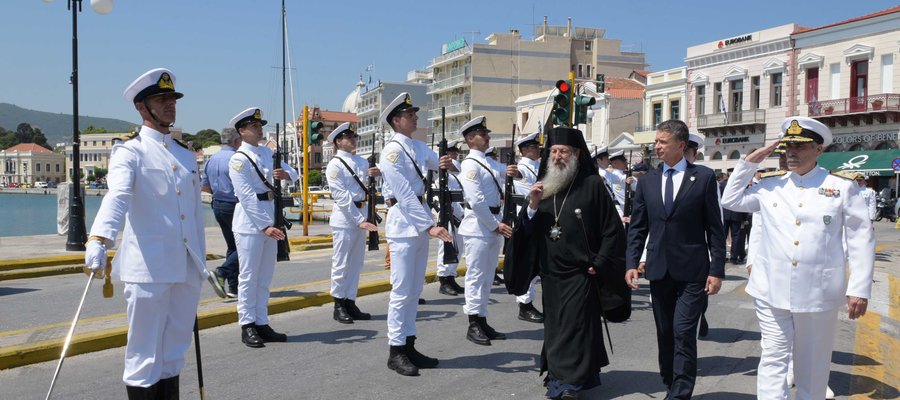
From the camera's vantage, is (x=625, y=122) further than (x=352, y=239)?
Yes

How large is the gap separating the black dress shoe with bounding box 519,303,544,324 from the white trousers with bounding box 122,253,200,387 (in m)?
4.72

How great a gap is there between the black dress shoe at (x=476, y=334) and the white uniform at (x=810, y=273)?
3011 millimetres

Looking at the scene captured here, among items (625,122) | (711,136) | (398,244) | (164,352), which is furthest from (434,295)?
(625,122)

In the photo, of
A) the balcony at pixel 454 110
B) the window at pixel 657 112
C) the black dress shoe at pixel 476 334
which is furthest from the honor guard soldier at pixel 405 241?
the balcony at pixel 454 110

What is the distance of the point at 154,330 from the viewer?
4.18 m

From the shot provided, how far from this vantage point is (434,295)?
1030cm

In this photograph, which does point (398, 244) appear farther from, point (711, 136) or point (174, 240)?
point (711, 136)

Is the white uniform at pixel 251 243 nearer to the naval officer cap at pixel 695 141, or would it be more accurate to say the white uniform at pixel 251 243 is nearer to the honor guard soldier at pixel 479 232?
the honor guard soldier at pixel 479 232

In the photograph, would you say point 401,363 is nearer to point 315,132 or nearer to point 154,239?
point 154,239

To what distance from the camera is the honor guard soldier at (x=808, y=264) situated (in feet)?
14.5

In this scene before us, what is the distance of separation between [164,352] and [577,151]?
318cm

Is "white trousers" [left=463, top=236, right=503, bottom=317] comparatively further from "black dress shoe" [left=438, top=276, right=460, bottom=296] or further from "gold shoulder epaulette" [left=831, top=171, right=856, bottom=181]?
"gold shoulder epaulette" [left=831, top=171, right=856, bottom=181]

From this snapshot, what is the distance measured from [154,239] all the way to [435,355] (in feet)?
10.5

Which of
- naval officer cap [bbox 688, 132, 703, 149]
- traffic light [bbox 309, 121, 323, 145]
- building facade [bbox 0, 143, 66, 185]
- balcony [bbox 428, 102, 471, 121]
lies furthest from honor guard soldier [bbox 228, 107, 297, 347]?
building facade [bbox 0, 143, 66, 185]
